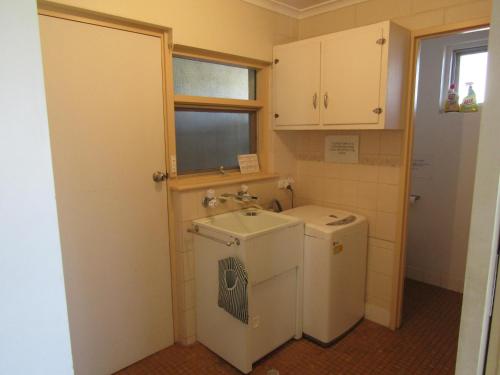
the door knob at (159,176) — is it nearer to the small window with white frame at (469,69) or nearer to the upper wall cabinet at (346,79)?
the upper wall cabinet at (346,79)

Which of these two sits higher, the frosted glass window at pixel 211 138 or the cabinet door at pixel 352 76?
the cabinet door at pixel 352 76

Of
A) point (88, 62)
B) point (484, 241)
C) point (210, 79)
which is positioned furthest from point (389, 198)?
point (88, 62)

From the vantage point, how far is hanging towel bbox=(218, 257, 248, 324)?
6.43 feet

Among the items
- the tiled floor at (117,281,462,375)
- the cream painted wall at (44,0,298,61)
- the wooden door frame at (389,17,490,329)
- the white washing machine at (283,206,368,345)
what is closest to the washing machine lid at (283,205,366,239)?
the white washing machine at (283,206,368,345)

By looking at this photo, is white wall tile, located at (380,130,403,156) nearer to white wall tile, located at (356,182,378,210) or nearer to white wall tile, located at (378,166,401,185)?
white wall tile, located at (378,166,401,185)

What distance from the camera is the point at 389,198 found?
2.47 metres

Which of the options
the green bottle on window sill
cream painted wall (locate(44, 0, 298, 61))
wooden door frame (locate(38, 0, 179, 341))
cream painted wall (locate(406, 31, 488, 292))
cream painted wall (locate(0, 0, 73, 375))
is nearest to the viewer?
cream painted wall (locate(0, 0, 73, 375))

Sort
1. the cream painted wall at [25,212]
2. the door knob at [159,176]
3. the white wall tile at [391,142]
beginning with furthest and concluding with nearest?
the white wall tile at [391,142]
the door knob at [159,176]
the cream painted wall at [25,212]

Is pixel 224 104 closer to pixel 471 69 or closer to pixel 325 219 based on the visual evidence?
pixel 325 219

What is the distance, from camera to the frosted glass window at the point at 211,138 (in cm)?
239

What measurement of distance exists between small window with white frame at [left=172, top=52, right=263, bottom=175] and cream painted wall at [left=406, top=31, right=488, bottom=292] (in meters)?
1.41

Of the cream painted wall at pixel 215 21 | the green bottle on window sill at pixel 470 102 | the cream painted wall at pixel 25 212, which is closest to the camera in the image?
the cream painted wall at pixel 25 212

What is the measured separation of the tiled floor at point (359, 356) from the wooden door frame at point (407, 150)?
0.19 m

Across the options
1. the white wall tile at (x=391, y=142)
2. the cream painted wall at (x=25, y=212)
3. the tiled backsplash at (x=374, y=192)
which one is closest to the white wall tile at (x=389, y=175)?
the tiled backsplash at (x=374, y=192)
